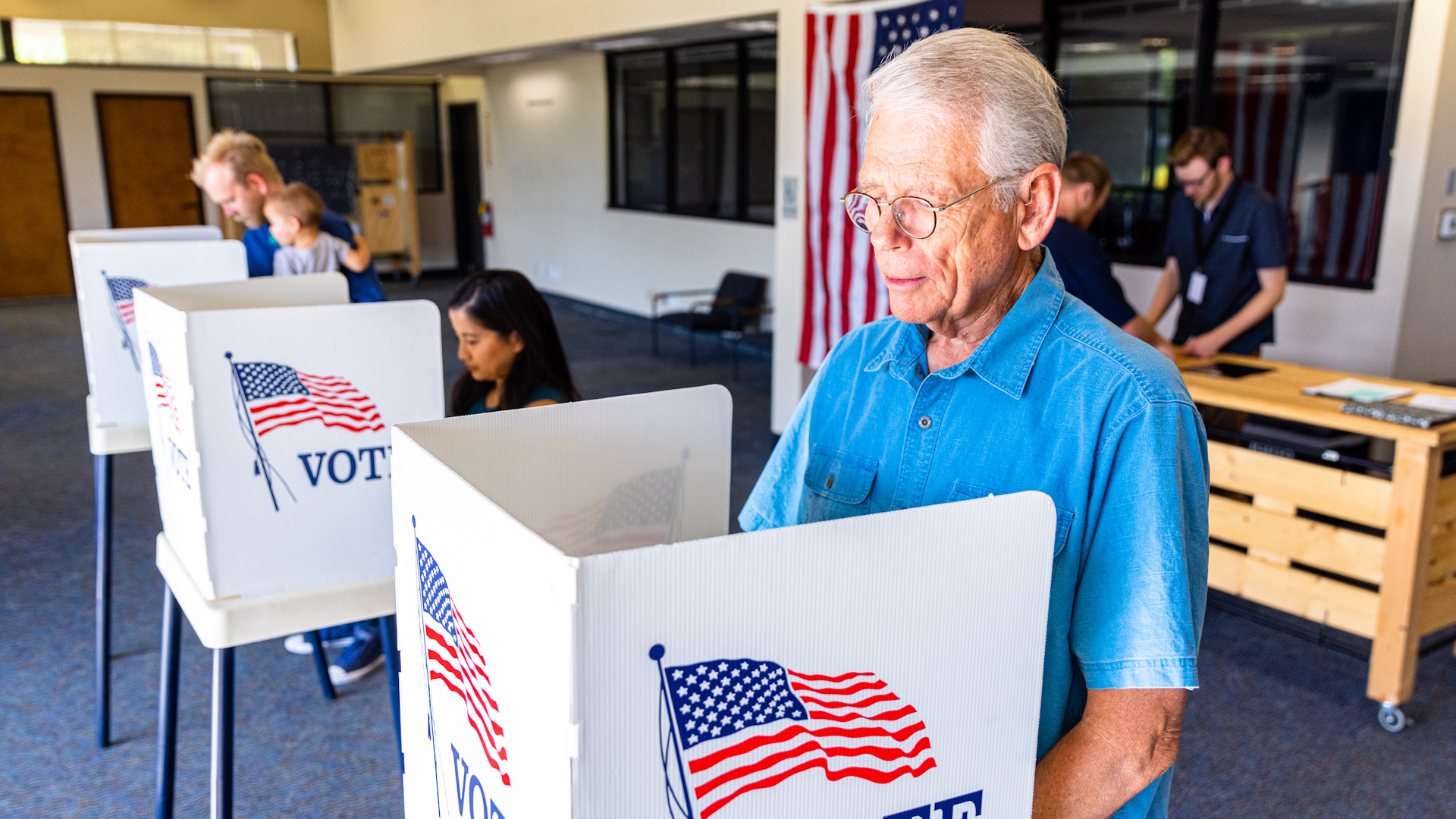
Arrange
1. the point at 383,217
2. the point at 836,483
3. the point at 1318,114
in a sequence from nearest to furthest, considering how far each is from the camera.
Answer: the point at 836,483 → the point at 1318,114 → the point at 383,217

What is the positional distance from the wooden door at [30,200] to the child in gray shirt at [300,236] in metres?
9.50

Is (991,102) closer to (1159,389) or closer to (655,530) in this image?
(1159,389)

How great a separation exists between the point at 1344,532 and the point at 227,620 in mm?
2701

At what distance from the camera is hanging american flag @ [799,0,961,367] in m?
4.62

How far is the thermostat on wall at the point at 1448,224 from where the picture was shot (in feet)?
13.6

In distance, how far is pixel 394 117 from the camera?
12328 millimetres

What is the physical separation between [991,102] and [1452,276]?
4.48 metres

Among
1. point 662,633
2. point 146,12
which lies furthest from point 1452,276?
point 146,12

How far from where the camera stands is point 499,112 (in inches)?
437

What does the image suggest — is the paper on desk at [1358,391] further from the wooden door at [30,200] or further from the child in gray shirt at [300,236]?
the wooden door at [30,200]

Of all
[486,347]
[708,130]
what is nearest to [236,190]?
[486,347]

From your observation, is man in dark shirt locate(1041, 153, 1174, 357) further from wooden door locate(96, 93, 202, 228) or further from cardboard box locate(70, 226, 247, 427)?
wooden door locate(96, 93, 202, 228)

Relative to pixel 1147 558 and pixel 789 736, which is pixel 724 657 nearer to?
pixel 789 736

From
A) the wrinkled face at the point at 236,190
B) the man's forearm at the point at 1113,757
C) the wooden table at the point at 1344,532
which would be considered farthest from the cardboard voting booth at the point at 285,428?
the wooden table at the point at 1344,532
